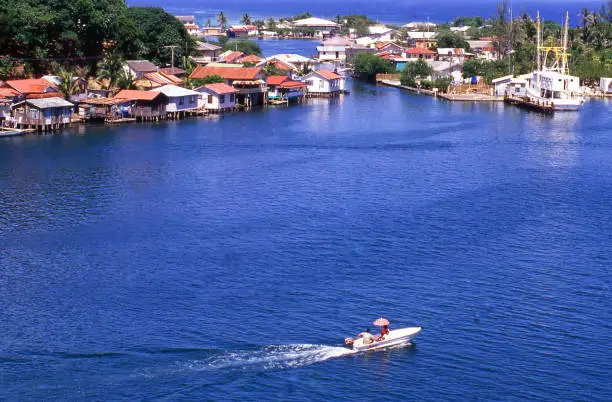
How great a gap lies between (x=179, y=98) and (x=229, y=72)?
395 inches

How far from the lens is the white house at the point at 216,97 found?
233 feet

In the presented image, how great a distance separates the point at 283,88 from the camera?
7925 cm

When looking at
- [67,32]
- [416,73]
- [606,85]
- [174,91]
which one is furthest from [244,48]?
[606,85]

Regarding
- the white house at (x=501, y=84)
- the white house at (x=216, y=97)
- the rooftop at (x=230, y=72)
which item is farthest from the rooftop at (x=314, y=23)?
the white house at (x=216, y=97)

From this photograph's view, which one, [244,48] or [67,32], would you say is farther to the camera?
[244,48]

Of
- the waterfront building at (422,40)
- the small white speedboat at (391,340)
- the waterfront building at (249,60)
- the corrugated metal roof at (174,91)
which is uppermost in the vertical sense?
the waterfront building at (422,40)

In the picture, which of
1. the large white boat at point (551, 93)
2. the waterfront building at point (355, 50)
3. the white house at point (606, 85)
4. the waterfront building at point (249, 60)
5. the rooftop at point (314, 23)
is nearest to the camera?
the large white boat at point (551, 93)

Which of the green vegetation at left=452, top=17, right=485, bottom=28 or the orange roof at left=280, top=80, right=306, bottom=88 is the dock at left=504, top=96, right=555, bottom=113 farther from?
the green vegetation at left=452, top=17, right=485, bottom=28

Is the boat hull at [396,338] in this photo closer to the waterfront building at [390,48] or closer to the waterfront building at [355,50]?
the waterfront building at [355,50]

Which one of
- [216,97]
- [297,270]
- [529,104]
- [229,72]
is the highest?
[229,72]

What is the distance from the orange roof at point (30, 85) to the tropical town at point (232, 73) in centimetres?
8

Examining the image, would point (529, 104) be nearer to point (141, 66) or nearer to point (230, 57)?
point (230, 57)

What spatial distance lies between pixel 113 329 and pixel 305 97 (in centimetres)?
6099

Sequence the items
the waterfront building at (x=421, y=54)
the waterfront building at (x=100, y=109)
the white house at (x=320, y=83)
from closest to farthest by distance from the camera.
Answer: the waterfront building at (x=100, y=109), the white house at (x=320, y=83), the waterfront building at (x=421, y=54)
